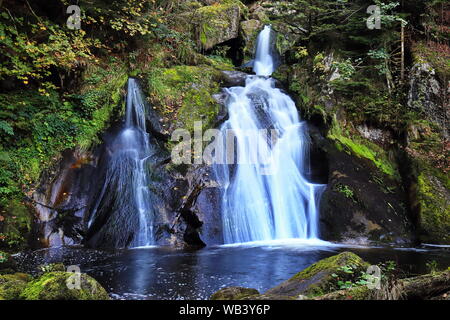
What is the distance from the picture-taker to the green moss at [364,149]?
9.48 metres

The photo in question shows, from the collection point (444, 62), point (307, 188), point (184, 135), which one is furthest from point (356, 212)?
point (444, 62)

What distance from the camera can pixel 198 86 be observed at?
10789 mm

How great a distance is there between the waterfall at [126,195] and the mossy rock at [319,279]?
4778 mm

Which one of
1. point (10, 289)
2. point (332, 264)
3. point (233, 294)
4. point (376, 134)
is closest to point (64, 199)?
point (10, 289)

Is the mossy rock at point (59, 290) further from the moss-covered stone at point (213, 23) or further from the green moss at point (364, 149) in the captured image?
the moss-covered stone at point (213, 23)

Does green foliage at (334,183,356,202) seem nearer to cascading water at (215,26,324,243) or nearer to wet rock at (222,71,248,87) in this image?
cascading water at (215,26,324,243)

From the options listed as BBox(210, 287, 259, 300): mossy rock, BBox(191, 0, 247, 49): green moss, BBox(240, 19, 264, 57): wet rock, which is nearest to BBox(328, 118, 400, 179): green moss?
BBox(210, 287, 259, 300): mossy rock

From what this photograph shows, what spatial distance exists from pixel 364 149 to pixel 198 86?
594 centimetres

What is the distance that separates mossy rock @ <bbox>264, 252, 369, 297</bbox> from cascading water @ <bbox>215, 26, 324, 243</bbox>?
421cm

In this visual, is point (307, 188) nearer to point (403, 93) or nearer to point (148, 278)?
point (403, 93)

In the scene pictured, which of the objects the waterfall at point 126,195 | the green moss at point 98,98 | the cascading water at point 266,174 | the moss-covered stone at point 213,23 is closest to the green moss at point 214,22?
the moss-covered stone at point 213,23

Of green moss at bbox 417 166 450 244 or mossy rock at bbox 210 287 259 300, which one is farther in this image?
green moss at bbox 417 166 450 244

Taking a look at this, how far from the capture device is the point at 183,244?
771 centimetres

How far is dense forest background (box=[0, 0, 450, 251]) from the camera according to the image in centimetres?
764
